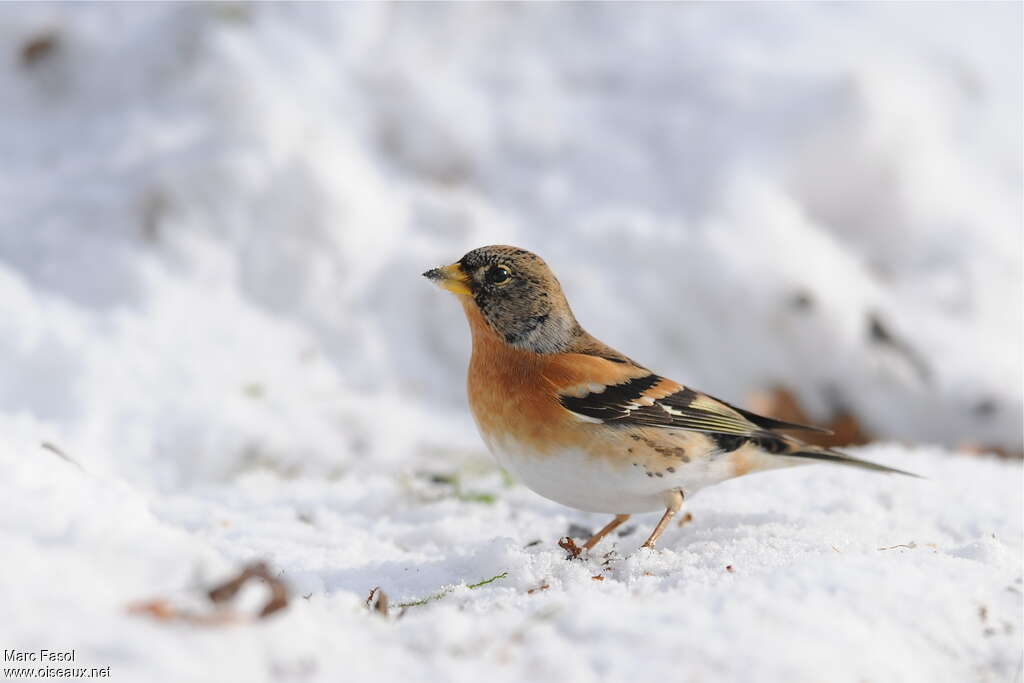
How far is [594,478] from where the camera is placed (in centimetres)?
315

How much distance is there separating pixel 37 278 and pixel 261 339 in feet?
4.25

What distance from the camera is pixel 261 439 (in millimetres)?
4789

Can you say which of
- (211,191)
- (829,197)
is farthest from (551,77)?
(211,191)

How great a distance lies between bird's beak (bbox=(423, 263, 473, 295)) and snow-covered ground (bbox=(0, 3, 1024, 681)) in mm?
1025

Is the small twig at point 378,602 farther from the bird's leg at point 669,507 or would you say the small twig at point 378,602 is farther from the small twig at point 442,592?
the bird's leg at point 669,507

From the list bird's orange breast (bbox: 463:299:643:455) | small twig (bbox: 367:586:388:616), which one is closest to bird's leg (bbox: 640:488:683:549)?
bird's orange breast (bbox: 463:299:643:455)

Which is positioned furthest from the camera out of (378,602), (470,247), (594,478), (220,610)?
(470,247)

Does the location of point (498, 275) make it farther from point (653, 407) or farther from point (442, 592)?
point (442, 592)

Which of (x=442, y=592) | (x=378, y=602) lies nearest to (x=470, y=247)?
(x=442, y=592)

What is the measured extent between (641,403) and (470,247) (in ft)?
9.18

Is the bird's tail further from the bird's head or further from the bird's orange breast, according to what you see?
the bird's head

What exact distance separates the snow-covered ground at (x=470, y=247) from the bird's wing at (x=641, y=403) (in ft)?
1.31

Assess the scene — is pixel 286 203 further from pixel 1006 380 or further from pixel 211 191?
pixel 1006 380

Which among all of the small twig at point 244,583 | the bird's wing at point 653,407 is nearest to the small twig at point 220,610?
the small twig at point 244,583
